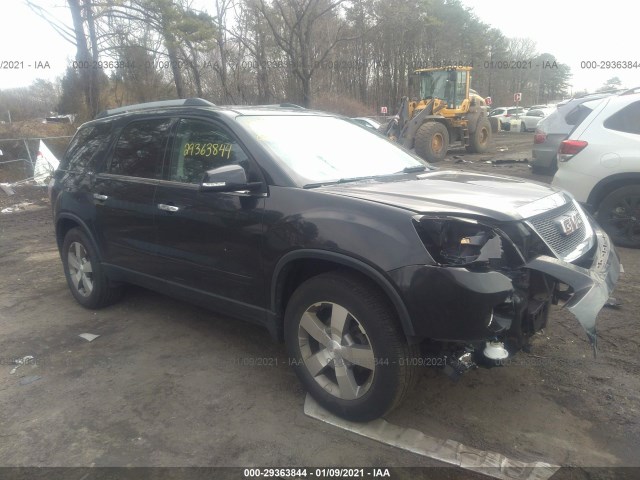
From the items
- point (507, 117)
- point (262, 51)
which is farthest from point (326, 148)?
point (507, 117)

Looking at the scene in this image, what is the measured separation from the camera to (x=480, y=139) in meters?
18.6

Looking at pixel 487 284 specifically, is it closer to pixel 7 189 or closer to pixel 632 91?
pixel 632 91

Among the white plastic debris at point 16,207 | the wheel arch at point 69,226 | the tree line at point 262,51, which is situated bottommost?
the white plastic debris at point 16,207

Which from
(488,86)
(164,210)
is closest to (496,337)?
(164,210)

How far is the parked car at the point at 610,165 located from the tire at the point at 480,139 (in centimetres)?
1247

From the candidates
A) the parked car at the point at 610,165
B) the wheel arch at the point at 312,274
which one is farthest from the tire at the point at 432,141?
the wheel arch at the point at 312,274

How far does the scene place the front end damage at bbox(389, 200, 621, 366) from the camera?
7.82 ft

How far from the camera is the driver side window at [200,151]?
3395mm

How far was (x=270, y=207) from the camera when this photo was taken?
3.06m

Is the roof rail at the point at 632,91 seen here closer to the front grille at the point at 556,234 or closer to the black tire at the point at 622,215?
the black tire at the point at 622,215

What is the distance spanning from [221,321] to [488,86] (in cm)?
5413

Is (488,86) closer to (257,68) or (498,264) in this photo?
(257,68)

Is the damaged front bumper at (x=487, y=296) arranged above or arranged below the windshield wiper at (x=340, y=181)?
below

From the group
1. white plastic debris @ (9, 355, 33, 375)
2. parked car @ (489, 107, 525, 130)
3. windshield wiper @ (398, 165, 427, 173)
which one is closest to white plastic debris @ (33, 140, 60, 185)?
white plastic debris @ (9, 355, 33, 375)
